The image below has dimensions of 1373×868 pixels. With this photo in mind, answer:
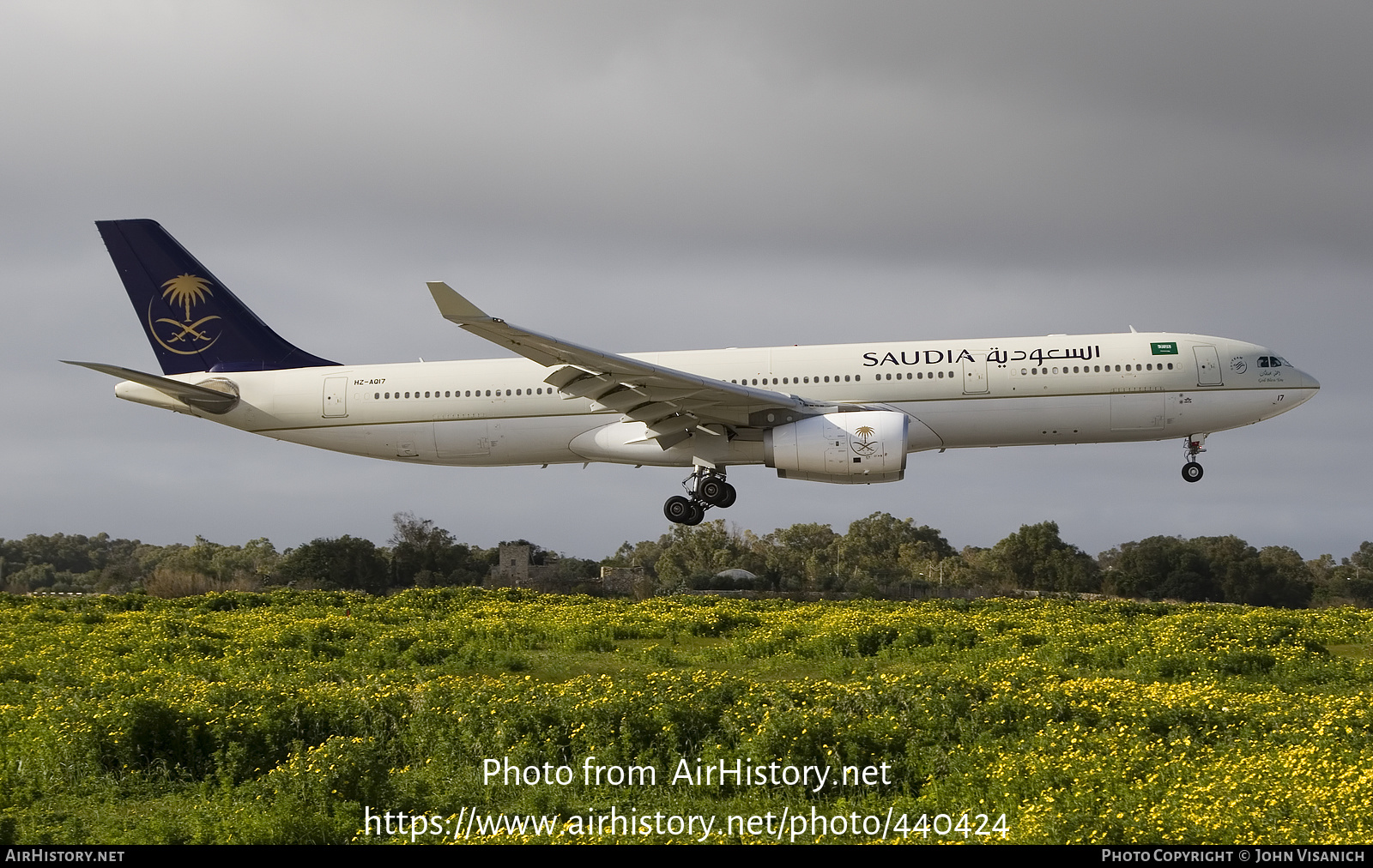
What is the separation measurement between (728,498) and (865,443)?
16.3 ft

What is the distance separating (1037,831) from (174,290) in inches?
1219

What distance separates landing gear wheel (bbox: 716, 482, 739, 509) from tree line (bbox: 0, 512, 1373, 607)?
793cm

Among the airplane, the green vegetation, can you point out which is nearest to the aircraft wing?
the airplane

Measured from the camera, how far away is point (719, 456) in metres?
28.6

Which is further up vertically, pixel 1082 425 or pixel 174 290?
pixel 174 290

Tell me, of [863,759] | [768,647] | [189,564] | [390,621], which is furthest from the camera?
[189,564]

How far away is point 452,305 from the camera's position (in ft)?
71.0

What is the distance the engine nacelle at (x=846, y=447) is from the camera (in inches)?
1011

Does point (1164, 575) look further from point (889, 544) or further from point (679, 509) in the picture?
point (889, 544)

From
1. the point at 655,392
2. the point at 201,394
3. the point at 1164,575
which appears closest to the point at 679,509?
the point at 655,392

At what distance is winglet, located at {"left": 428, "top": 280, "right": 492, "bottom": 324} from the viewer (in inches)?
830

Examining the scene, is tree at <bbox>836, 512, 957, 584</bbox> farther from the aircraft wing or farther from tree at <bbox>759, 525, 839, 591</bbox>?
the aircraft wing
